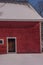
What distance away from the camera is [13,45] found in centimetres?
2291

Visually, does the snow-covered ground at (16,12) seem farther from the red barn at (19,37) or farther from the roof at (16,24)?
the red barn at (19,37)

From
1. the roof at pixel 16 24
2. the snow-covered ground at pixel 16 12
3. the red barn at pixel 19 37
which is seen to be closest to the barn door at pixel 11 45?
the red barn at pixel 19 37

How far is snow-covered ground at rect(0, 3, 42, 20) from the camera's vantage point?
2322 cm

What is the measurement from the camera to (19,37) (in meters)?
22.8

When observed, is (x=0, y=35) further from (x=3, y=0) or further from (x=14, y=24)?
(x=3, y=0)

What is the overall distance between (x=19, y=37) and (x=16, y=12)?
3.00 m

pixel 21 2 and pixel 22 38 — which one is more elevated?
pixel 21 2

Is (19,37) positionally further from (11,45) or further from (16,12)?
(16,12)

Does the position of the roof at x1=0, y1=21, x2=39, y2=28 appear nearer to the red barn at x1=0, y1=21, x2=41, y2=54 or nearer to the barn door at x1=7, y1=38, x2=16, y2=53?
the red barn at x1=0, y1=21, x2=41, y2=54
